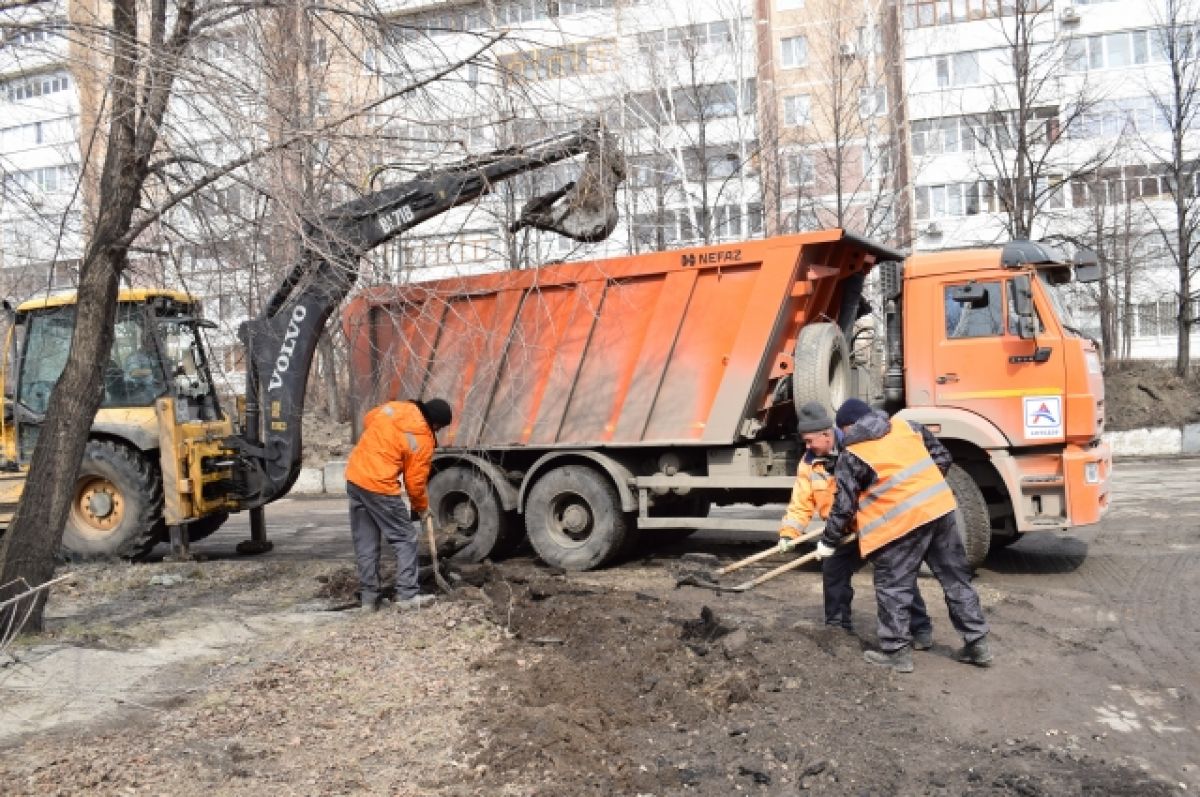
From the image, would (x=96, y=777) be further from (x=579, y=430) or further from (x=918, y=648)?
(x=579, y=430)

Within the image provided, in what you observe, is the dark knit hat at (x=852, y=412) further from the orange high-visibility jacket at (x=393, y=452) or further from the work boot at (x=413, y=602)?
the work boot at (x=413, y=602)

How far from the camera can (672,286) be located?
8039 mm

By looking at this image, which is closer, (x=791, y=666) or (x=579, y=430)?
(x=791, y=666)

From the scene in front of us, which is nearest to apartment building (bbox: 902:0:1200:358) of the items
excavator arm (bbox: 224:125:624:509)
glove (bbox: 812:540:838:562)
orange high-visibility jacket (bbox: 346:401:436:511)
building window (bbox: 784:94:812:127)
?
building window (bbox: 784:94:812:127)

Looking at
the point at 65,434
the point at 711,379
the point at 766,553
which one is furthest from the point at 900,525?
the point at 65,434

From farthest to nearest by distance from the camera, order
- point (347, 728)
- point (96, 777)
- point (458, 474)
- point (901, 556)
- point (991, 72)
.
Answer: point (991, 72) → point (458, 474) → point (901, 556) → point (347, 728) → point (96, 777)


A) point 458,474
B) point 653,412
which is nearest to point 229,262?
point 458,474

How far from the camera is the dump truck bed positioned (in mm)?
7668

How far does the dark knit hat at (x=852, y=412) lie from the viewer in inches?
205

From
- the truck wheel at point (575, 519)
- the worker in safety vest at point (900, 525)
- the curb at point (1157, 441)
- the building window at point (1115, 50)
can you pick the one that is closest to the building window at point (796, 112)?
the curb at point (1157, 441)

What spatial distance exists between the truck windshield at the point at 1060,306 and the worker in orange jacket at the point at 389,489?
4778mm

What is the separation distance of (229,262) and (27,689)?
118 inches

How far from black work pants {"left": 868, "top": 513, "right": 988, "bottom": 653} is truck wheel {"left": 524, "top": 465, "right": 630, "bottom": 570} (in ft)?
10.7

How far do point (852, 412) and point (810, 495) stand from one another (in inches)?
34.9
